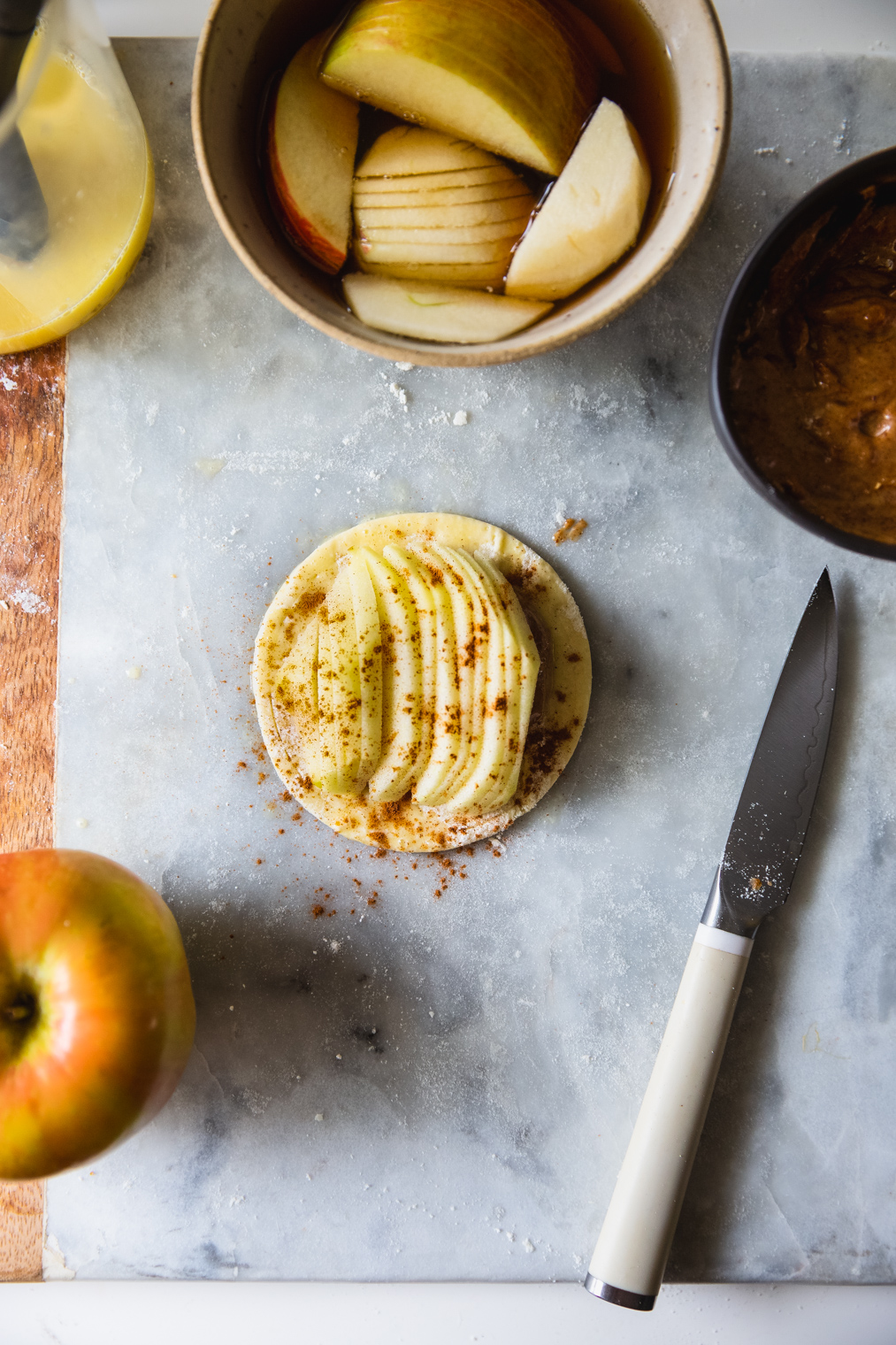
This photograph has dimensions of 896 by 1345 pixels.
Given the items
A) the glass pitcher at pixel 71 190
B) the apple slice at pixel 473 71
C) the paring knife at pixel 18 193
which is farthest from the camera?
the glass pitcher at pixel 71 190

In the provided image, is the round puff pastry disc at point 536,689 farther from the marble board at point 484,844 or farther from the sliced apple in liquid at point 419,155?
→ the sliced apple in liquid at point 419,155

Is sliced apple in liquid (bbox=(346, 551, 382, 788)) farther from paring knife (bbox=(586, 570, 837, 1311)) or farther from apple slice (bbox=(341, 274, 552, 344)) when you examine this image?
paring knife (bbox=(586, 570, 837, 1311))

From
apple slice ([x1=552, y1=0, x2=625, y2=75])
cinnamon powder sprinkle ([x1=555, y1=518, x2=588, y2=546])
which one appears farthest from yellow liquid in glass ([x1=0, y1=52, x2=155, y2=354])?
cinnamon powder sprinkle ([x1=555, y1=518, x2=588, y2=546])

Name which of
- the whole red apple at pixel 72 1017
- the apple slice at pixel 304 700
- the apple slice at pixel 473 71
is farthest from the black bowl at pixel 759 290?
the whole red apple at pixel 72 1017

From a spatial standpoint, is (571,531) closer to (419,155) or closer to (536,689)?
(536,689)

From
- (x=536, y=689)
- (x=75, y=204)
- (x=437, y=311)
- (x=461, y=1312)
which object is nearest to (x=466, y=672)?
(x=536, y=689)

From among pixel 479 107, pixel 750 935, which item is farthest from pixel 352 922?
pixel 479 107

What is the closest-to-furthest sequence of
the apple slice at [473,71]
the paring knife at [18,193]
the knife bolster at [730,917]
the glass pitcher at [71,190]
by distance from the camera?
1. the paring knife at [18,193]
2. the apple slice at [473,71]
3. the glass pitcher at [71,190]
4. the knife bolster at [730,917]

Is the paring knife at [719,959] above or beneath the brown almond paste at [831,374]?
beneath
